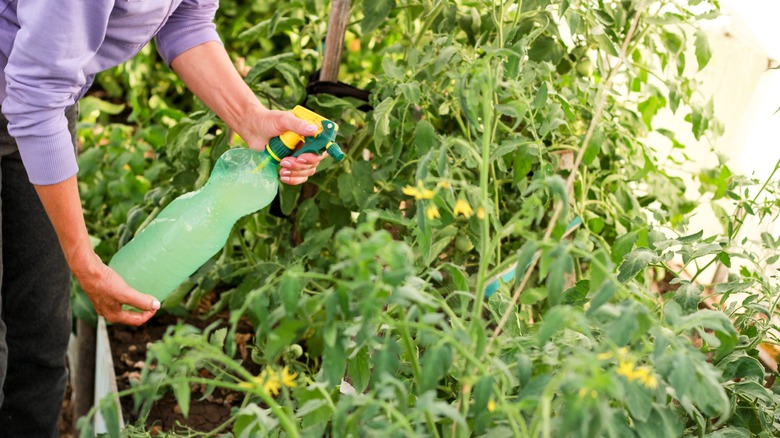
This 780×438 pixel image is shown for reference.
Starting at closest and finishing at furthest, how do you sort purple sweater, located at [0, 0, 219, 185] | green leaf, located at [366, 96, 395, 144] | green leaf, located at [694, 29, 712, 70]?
1. purple sweater, located at [0, 0, 219, 185]
2. green leaf, located at [366, 96, 395, 144]
3. green leaf, located at [694, 29, 712, 70]

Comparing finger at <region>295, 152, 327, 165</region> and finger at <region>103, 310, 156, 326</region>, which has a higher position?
finger at <region>295, 152, 327, 165</region>

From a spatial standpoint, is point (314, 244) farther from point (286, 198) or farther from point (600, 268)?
point (600, 268)

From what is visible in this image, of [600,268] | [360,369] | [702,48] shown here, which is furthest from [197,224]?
[702,48]

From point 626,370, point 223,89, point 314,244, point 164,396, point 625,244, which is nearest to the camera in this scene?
point 626,370

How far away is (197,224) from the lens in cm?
139

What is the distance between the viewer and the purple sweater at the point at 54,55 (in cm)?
105

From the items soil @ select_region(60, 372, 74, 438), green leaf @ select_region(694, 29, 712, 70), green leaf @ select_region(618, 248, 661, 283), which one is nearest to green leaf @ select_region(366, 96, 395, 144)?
green leaf @ select_region(618, 248, 661, 283)

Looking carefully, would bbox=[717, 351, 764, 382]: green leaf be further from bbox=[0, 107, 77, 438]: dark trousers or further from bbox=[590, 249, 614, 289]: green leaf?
bbox=[0, 107, 77, 438]: dark trousers

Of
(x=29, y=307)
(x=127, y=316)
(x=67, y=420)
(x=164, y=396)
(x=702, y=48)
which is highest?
(x=702, y=48)

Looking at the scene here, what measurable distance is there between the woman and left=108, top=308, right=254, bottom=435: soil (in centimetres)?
18

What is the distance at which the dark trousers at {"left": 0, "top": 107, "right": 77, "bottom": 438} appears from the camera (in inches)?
57.7

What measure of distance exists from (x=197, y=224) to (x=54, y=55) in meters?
0.39

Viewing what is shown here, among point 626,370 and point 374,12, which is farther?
point 374,12

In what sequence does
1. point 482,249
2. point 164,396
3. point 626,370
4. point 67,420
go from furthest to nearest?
point 67,420
point 164,396
point 482,249
point 626,370
